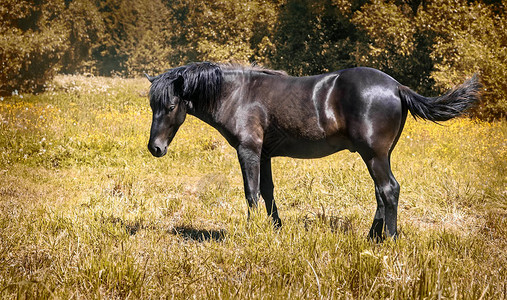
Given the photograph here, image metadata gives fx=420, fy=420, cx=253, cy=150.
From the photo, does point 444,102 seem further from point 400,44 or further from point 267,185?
point 400,44

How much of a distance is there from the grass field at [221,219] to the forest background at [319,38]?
2.91 m

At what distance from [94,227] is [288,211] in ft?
8.39

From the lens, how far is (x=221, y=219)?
5281 millimetres

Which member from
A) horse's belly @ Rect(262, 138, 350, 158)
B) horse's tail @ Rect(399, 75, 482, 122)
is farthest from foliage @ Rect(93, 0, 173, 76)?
horse's tail @ Rect(399, 75, 482, 122)

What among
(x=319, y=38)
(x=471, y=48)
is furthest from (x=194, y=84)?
(x=319, y=38)

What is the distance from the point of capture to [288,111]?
14.0ft

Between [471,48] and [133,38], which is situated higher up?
[471,48]

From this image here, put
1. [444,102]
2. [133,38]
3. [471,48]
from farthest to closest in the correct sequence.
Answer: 1. [133,38]
2. [471,48]
3. [444,102]

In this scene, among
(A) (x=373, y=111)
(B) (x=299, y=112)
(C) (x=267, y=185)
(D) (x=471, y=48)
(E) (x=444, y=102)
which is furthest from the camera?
(D) (x=471, y=48)

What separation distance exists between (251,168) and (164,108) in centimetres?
110

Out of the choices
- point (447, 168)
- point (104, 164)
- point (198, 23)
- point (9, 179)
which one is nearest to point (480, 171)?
point (447, 168)

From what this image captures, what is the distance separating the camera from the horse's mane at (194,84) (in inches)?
170

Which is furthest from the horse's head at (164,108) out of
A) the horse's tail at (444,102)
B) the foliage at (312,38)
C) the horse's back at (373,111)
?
the foliage at (312,38)

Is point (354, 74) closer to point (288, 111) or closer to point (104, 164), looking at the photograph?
point (288, 111)
